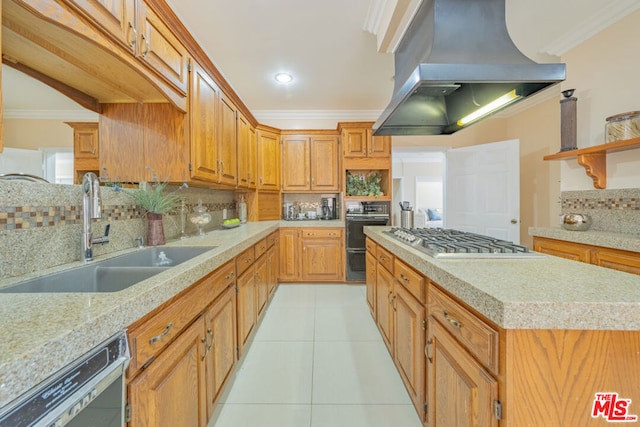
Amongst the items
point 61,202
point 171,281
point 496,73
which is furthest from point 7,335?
point 496,73

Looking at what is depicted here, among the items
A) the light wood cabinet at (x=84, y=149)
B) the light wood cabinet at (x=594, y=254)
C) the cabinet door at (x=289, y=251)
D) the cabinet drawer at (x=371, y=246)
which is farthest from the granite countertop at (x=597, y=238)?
the light wood cabinet at (x=84, y=149)

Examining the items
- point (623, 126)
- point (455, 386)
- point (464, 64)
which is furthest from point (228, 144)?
point (623, 126)

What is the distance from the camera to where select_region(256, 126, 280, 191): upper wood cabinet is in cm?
355

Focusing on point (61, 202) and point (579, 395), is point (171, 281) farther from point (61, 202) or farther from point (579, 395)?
point (579, 395)

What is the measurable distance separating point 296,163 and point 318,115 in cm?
91

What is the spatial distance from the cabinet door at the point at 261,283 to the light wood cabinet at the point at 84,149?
1316mm

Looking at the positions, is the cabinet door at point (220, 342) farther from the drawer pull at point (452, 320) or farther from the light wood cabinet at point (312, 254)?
the light wood cabinet at point (312, 254)

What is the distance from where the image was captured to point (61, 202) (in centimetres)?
117

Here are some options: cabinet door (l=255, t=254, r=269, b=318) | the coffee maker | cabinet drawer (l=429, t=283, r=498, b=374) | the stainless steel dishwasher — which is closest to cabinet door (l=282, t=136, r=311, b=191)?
the coffee maker

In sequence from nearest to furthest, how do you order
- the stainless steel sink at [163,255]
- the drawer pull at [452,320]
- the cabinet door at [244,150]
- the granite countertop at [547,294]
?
the granite countertop at [547,294] < the drawer pull at [452,320] < the stainless steel sink at [163,255] < the cabinet door at [244,150]

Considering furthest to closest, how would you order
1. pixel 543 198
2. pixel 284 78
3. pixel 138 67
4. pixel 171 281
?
pixel 543 198
pixel 284 78
pixel 138 67
pixel 171 281

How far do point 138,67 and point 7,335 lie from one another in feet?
4.26

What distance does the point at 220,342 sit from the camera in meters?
1.37

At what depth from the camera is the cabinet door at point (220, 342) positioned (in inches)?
48.3
